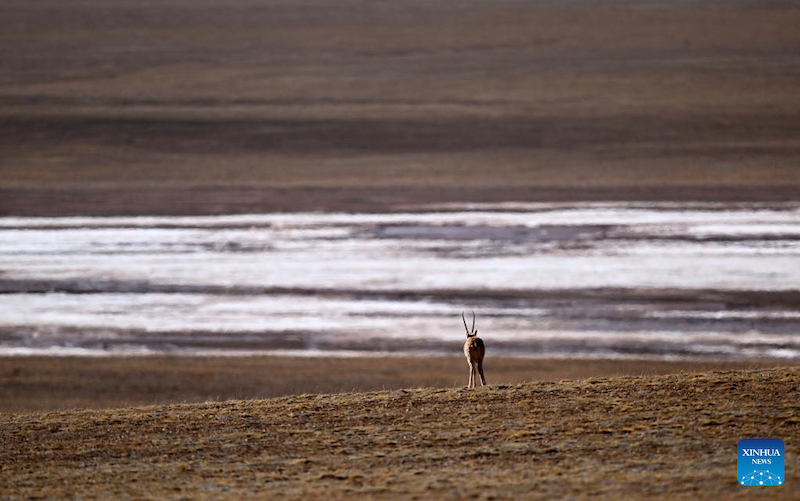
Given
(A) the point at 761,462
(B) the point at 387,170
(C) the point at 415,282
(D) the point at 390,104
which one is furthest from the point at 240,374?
(D) the point at 390,104

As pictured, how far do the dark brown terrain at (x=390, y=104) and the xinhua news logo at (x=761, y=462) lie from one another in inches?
563

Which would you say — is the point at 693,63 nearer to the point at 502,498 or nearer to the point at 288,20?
the point at 288,20

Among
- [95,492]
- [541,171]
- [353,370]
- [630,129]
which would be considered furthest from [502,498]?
[630,129]

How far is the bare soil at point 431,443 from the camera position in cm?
845

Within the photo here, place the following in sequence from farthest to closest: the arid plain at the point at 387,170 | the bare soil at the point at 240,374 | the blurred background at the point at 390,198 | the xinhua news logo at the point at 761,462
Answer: the blurred background at the point at 390,198 < the bare soil at the point at 240,374 < the arid plain at the point at 387,170 < the xinhua news logo at the point at 761,462

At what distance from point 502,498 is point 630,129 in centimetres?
2088

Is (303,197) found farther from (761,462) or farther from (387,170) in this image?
(761,462)

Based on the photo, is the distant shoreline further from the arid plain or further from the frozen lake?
the frozen lake

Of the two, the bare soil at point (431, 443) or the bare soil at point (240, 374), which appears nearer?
the bare soil at point (431, 443)

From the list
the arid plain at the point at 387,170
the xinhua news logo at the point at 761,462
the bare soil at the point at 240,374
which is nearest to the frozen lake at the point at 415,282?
the bare soil at the point at 240,374

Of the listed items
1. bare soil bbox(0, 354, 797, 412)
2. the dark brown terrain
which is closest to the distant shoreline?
the dark brown terrain

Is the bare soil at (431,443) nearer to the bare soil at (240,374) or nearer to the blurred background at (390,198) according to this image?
the bare soil at (240,374)

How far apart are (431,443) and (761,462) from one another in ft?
8.64

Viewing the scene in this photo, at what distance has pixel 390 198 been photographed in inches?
915
